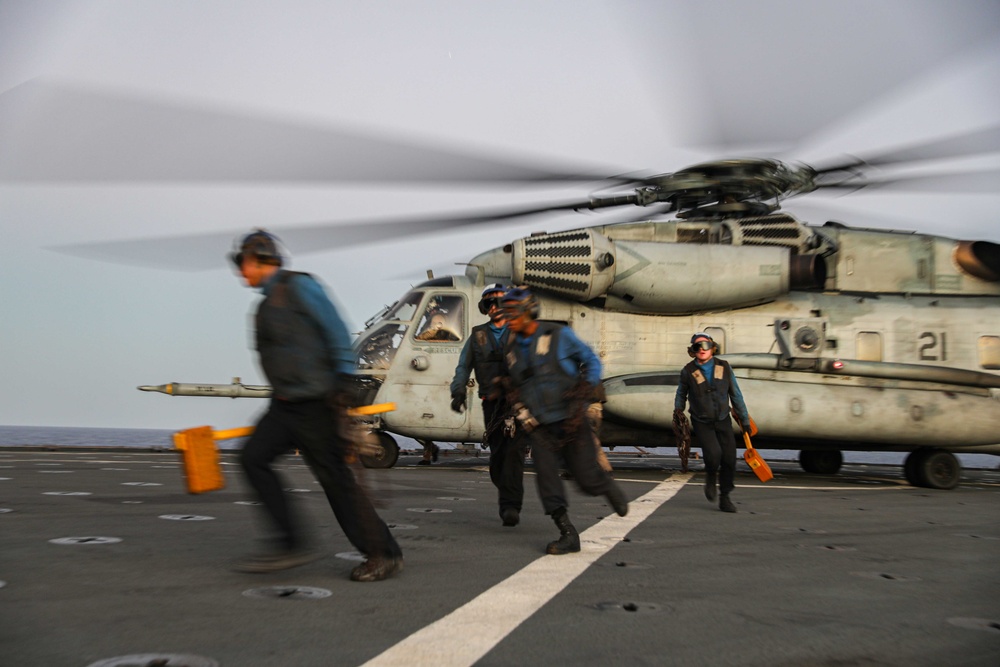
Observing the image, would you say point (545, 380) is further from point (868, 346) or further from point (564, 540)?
point (868, 346)

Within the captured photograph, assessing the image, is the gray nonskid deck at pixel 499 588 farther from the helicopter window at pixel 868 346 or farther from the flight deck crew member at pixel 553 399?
the helicopter window at pixel 868 346

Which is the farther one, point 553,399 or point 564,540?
point 553,399

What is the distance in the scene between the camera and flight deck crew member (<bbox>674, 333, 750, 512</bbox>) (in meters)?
7.98

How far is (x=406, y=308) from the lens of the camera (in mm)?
13469

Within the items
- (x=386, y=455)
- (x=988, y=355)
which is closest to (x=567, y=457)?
(x=386, y=455)

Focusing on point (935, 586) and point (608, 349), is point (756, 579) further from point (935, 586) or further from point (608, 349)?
point (608, 349)

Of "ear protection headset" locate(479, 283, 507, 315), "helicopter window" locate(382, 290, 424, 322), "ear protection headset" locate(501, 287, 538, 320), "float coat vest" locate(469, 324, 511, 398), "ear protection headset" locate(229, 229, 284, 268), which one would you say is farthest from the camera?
"helicopter window" locate(382, 290, 424, 322)

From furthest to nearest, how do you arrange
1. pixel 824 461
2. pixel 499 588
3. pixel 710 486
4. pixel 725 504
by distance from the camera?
pixel 824 461, pixel 710 486, pixel 725 504, pixel 499 588

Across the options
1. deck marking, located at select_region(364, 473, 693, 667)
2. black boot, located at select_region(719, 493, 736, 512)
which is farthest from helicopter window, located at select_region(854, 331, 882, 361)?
deck marking, located at select_region(364, 473, 693, 667)

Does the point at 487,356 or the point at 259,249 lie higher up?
the point at 259,249

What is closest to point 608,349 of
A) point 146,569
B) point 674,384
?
point 674,384

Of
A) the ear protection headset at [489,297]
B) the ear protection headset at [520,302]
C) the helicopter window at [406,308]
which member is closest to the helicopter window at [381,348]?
the helicopter window at [406,308]

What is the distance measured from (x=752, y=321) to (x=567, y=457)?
880 cm

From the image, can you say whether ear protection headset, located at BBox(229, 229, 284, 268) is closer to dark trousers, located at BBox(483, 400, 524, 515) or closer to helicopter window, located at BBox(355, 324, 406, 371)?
dark trousers, located at BBox(483, 400, 524, 515)
